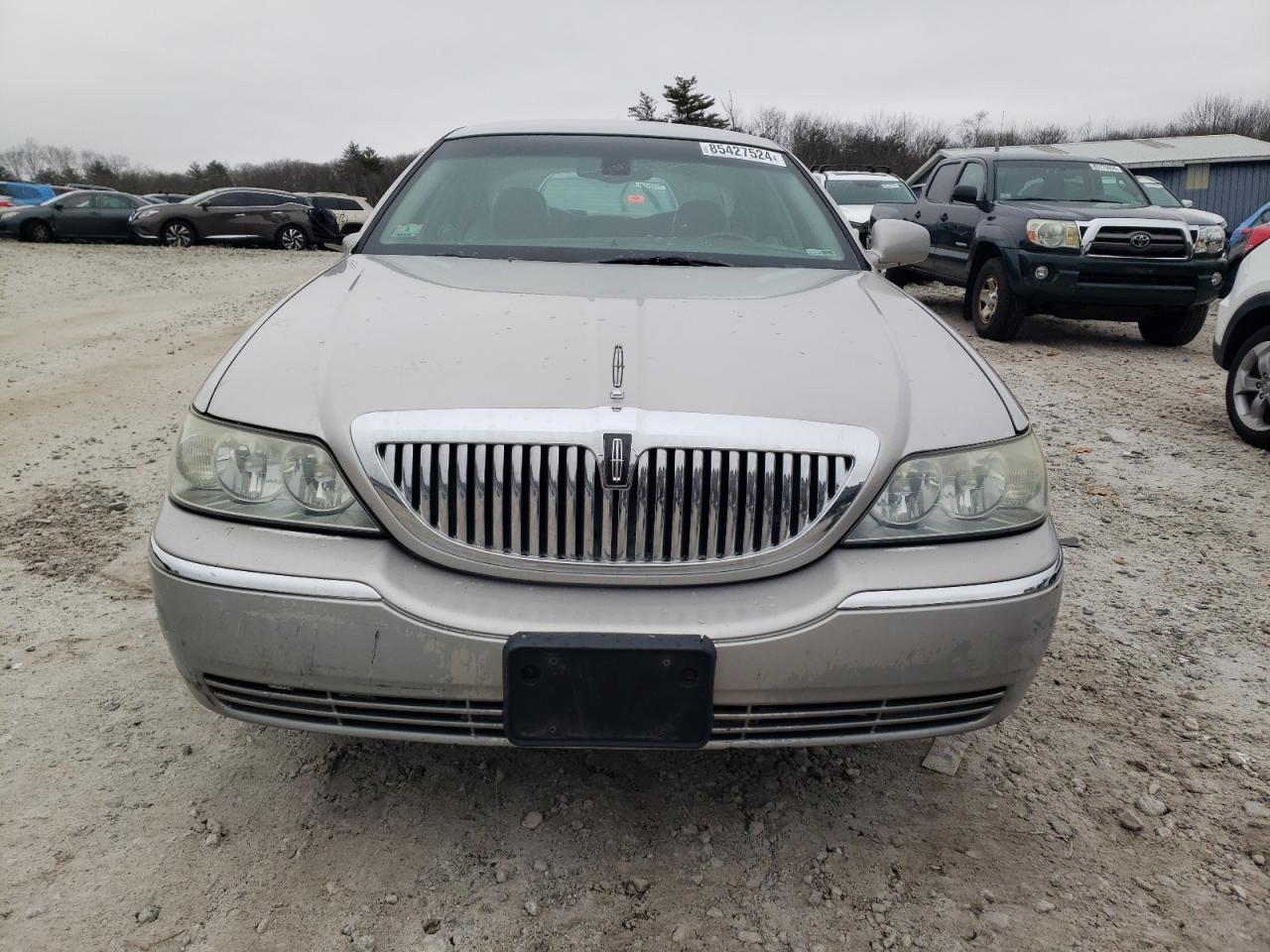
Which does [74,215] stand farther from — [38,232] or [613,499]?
[613,499]

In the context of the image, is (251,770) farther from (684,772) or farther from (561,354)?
(561,354)

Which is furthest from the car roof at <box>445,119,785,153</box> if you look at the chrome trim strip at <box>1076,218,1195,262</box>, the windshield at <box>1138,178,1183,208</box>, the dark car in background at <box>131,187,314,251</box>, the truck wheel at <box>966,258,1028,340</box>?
the dark car in background at <box>131,187,314,251</box>

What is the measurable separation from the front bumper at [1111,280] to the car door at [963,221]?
0.98m

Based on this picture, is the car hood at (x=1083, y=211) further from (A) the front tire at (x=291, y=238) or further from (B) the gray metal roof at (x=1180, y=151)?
(B) the gray metal roof at (x=1180, y=151)

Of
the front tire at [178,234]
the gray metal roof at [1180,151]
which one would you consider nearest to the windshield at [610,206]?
the front tire at [178,234]

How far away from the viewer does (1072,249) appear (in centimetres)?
803

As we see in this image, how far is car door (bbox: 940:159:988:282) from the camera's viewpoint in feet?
29.9

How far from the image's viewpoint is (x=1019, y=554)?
6.15ft

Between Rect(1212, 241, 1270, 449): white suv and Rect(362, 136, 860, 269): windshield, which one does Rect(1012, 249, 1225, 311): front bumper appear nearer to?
Rect(1212, 241, 1270, 449): white suv

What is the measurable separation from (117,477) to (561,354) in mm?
3355

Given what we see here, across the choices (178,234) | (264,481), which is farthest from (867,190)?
(178,234)

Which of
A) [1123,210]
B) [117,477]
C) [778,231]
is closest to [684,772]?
[778,231]

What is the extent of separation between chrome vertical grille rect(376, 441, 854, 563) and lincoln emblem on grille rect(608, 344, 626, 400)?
5.8 inches

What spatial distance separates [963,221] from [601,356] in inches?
326
